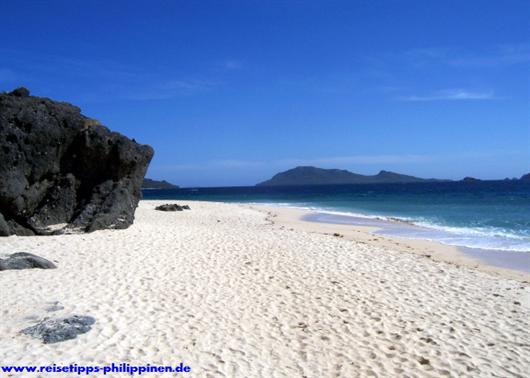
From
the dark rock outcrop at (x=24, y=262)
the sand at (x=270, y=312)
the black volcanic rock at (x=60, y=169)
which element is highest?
the black volcanic rock at (x=60, y=169)

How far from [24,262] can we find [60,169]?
6.05m

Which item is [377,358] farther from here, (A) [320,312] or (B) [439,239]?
(B) [439,239]

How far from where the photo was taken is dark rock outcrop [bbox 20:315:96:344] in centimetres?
559

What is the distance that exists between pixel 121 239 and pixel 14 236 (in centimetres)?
309

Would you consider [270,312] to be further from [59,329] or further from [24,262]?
[24,262]

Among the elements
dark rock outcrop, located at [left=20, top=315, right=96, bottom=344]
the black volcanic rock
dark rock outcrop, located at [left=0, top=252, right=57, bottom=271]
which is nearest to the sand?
dark rock outcrop, located at [left=20, top=315, right=96, bottom=344]

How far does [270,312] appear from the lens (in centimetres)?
709

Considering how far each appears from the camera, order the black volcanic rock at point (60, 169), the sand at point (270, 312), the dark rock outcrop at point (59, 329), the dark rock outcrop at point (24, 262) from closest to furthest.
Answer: the sand at point (270, 312) → the dark rock outcrop at point (59, 329) → the dark rock outcrop at point (24, 262) → the black volcanic rock at point (60, 169)

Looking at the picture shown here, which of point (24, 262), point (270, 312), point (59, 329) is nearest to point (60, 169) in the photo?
point (24, 262)

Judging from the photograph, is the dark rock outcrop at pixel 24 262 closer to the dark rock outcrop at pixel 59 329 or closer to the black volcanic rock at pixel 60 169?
the dark rock outcrop at pixel 59 329

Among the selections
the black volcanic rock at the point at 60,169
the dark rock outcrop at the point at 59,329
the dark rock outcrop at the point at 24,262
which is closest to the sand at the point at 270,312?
the dark rock outcrop at the point at 59,329

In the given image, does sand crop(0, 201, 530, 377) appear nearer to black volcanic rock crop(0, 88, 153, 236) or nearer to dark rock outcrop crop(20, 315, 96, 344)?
dark rock outcrop crop(20, 315, 96, 344)

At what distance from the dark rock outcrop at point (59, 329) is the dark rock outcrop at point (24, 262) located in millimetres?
3343

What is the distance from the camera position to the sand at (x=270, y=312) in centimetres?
532
